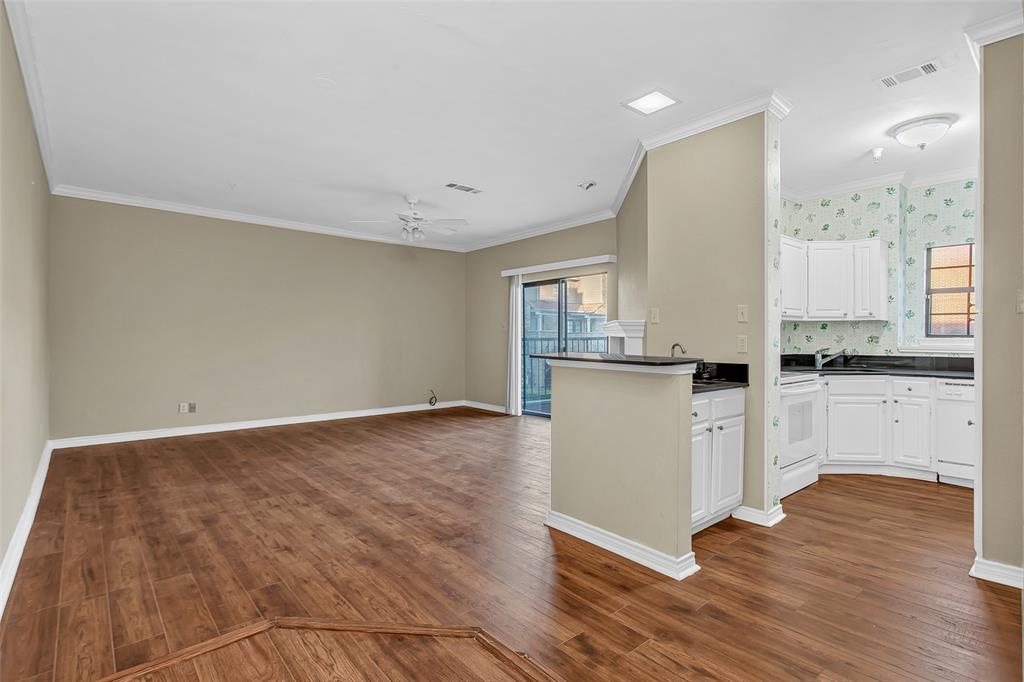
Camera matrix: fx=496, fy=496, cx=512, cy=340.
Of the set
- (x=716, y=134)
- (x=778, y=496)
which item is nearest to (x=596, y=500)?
(x=778, y=496)

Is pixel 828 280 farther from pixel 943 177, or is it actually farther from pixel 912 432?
pixel 912 432

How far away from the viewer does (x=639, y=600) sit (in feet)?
7.50

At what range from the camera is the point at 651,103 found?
3.45 meters

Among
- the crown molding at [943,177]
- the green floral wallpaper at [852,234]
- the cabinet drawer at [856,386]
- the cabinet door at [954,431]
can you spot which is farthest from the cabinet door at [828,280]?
the cabinet door at [954,431]

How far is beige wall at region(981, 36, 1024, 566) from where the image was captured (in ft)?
8.09

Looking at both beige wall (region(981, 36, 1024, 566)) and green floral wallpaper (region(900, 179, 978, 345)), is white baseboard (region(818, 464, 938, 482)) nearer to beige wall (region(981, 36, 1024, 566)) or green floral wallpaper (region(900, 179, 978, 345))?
green floral wallpaper (region(900, 179, 978, 345))

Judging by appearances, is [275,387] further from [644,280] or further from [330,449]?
[644,280]

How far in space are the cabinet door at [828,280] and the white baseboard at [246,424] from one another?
15.3ft

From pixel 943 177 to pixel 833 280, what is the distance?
1.37 metres

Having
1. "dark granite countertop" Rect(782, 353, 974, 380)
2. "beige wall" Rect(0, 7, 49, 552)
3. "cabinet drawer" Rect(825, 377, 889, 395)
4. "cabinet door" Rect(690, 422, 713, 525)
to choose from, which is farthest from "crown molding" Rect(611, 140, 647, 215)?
"beige wall" Rect(0, 7, 49, 552)

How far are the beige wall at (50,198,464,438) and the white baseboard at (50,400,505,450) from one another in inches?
2.8

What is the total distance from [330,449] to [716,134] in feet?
15.6

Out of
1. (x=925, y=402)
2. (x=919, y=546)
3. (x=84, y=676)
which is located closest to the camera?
(x=84, y=676)

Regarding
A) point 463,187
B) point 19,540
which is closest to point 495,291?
point 463,187
